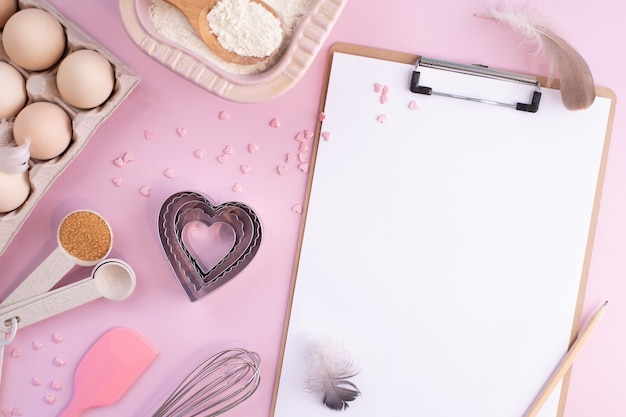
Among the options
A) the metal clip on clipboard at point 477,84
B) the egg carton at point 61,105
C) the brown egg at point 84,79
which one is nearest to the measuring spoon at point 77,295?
the egg carton at point 61,105

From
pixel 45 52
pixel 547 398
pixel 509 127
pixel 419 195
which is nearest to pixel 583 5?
pixel 509 127

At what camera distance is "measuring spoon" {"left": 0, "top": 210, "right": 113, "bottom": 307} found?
0.93m

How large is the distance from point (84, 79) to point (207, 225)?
0.27 meters

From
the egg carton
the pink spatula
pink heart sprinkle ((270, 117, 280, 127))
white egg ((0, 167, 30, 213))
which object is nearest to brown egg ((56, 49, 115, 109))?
the egg carton

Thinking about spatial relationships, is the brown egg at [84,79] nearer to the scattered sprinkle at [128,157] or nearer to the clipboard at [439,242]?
the scattered sprinkle at [128,157]

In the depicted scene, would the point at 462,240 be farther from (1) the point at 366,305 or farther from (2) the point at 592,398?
(2) the point at 592,398

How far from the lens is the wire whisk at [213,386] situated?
3.19ft

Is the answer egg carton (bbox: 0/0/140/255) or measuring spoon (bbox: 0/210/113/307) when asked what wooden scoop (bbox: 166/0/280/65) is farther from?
measuring spoon (bbox: 0/210/113/307)

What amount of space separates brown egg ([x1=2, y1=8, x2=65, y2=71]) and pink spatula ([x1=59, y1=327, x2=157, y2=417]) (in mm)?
415

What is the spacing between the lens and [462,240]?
3.12 ft

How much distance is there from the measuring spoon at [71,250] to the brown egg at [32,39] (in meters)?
0.22

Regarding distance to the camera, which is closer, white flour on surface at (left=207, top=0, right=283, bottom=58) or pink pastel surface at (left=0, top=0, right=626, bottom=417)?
white flour on surface at (left=207, top=0, right=283, bottom=58)

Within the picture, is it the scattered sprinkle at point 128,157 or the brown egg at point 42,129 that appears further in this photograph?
the scattered sprinkle at point 128,157

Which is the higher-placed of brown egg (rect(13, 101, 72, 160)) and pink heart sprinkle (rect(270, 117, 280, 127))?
pink heart sprinkle (rect(270, 117, 280, 127))
